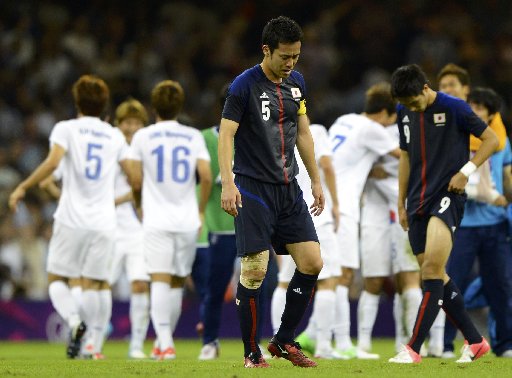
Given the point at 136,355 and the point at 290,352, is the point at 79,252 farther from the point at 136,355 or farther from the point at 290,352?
the point at 290,352

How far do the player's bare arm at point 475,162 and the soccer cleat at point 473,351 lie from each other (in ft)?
4.11

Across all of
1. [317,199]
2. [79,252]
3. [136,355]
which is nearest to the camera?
[317,199]

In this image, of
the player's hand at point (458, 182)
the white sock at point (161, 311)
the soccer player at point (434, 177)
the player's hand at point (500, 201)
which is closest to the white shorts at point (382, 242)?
the player's hand at point (500, 201)

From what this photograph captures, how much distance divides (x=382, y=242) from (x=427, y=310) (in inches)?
103

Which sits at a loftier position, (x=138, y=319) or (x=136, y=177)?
(x=136, y=177)

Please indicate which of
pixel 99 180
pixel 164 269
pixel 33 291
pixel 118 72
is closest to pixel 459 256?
pixel 164 269

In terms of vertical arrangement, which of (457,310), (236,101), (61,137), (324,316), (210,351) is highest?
(236,101)

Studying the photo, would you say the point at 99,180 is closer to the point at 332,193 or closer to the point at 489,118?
the point at 332,193

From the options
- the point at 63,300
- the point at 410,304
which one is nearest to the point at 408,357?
the point at 410,304

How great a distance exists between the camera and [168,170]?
36.6ft

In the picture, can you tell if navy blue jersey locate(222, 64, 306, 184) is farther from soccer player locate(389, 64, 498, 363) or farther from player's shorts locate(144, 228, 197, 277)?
player's shorts locate(144, 228, 197, 277)

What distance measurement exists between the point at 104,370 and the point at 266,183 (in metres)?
1.79

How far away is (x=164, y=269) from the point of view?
1109cm

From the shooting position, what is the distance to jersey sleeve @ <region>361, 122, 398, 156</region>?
11.5 m
